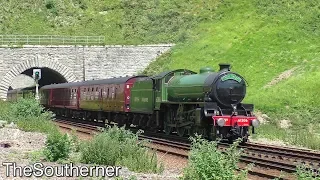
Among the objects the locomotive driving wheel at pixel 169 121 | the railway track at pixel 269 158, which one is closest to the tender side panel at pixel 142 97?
the locomotive driving wheel at pixel 169 121

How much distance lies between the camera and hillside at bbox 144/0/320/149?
28.8 m

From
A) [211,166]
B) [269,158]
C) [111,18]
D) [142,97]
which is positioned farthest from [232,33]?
[211,166]

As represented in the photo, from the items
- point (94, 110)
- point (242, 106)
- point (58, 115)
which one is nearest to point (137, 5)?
point (58, 115)

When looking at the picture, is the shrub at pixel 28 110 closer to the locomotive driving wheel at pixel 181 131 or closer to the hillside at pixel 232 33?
the locomotive driving wheel at pixel 181 131

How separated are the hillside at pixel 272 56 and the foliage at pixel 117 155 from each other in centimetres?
975

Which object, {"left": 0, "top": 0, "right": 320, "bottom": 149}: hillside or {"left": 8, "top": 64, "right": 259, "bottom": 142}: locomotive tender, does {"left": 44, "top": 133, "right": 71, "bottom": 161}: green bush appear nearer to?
{"left": 8, "top": 64, "right": 259, "bottom": 142}: locomotive tender

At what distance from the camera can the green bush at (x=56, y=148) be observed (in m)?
13.4

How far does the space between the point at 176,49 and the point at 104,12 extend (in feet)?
39.4

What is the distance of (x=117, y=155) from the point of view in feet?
44.2

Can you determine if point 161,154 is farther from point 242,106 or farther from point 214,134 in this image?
point 242,106

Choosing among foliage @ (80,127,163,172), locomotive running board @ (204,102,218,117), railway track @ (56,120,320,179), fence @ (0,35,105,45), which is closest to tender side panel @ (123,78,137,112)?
railway track @ (56,120,320,179)

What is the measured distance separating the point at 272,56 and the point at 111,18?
20.8 metres

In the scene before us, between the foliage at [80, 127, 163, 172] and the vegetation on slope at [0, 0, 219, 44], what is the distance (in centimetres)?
3536

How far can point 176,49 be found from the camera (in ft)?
154
